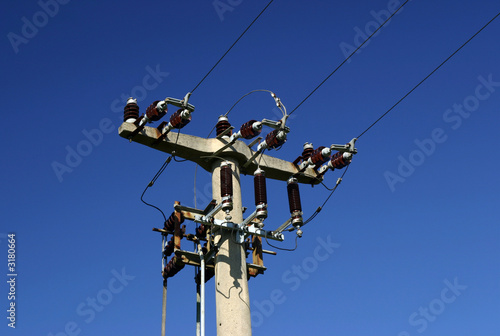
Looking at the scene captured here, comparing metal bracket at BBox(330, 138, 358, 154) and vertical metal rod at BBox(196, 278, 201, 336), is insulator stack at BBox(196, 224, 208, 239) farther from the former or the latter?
metal bracket at BBox(330, 138, 358, 154)

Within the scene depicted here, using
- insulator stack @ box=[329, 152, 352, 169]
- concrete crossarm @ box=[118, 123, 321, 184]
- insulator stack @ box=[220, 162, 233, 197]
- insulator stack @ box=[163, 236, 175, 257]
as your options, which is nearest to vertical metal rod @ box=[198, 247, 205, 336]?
insulator stack @ box=[163, 236, 175, 257]

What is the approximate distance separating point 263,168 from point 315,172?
1.39 meters

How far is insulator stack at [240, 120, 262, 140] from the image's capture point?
13820mm

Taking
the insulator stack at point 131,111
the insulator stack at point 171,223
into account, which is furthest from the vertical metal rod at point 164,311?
the insulator stack at point 131,111

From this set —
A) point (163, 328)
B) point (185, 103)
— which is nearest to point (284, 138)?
point (185, 103)

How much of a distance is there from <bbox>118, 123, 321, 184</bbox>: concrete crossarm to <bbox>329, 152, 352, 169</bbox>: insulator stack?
1044mm

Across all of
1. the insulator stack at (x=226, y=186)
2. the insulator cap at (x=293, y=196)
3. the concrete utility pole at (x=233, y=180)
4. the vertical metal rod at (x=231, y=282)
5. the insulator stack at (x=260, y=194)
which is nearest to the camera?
the vertical metal rod at (x=231, y=282)

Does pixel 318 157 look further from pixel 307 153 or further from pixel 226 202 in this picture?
pixel 226 202

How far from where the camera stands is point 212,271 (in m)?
14.1

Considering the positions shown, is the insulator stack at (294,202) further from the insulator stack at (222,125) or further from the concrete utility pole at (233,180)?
the insulator stack at (222,125)

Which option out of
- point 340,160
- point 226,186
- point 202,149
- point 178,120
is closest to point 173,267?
point 226,186

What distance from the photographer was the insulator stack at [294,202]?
45.2 feet

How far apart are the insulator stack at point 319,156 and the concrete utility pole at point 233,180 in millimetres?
374

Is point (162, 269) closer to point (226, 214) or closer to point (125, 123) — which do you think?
point (226, 214)
